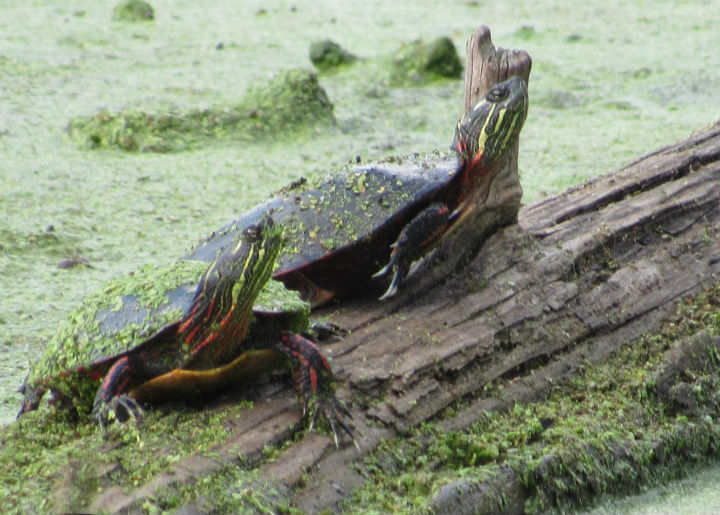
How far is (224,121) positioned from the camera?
400cm

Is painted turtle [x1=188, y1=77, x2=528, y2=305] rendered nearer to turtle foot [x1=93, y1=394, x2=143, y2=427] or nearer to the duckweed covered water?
turtle foot [x1=93, y1=394, x2=143, y2=427]

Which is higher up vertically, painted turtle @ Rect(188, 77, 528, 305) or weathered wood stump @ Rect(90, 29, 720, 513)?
painted turtle @ Rect(188, 77, 528, 305)

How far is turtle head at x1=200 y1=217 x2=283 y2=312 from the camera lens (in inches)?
62.3

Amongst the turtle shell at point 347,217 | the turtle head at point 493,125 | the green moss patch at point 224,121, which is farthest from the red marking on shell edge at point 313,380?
the green moss patch at point 224,121

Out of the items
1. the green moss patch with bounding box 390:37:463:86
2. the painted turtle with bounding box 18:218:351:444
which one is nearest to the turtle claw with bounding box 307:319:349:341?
the painted turtle with bounding box 18:218:351:444

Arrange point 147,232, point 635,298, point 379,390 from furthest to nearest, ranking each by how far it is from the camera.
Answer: point 147,232
point 635,298
point 379,390

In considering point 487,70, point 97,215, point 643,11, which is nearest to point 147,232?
point 97,215

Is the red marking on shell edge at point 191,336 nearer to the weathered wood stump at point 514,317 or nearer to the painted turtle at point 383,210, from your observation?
the weathered wood stump at point 514,317

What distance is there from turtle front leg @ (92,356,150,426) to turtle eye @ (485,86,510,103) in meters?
1.06

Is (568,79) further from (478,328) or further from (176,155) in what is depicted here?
(478,328)

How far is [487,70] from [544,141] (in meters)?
1.69

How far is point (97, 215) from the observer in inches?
126

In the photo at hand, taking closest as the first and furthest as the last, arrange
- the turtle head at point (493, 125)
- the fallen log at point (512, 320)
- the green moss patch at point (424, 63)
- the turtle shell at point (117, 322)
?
1. the fallen log at point (512, 320)
2. the turtle shell at point (117, 322)
3. the turtle head at point (493, 125)
4. the green moss patch at point (424, 63)

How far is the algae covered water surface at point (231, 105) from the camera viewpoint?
119 inches
